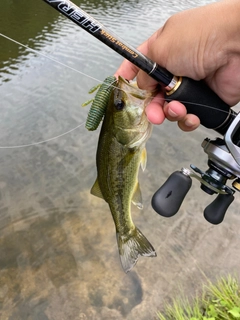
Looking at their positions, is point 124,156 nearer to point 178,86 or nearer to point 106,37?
point 178,86

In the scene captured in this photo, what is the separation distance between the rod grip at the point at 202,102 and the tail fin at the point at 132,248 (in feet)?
3.06

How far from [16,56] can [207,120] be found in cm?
794

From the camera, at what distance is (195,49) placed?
1568 mm

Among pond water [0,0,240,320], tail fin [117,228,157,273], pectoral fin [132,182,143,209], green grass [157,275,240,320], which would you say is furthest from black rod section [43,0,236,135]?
pond water [0,0,240,320]

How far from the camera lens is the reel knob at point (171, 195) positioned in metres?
1.59

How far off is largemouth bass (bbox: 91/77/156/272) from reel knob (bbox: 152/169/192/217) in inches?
12.9

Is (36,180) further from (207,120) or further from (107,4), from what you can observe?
(107,4)

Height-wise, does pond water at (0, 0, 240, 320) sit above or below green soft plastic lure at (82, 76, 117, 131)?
below

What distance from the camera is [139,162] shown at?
6.24ft

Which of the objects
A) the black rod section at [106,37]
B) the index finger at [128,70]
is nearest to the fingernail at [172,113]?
the black rod section at [106,37]

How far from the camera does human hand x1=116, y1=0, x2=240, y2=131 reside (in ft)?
4.96

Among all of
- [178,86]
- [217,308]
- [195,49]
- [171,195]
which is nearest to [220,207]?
[171,195]

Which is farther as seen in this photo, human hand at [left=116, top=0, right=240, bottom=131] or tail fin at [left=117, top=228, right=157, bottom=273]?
tail fin at [left=117, top=228, right=157, bottom=273]

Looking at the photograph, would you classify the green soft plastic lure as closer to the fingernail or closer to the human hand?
the human hand
